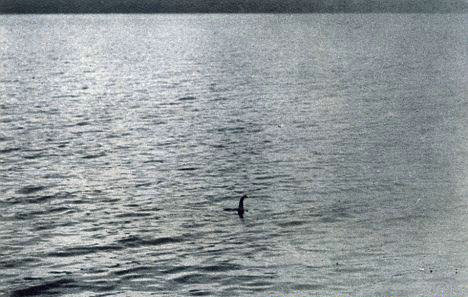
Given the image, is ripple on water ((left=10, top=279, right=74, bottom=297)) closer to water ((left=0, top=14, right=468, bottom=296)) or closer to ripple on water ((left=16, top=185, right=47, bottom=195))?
water ((left=0, top=14, right=468, bottom=296))

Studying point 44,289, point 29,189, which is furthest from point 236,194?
point 44,289

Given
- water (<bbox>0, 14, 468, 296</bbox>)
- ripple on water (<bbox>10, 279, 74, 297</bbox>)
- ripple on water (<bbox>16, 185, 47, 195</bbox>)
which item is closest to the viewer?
ripple on water (<bbox>10, 279, 74, 297</bbox>)

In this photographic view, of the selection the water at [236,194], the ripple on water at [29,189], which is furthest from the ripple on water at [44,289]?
the ripple on water at [29,189]

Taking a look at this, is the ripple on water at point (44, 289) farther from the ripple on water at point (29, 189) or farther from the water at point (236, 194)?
the ripple on water at point (29, 189)

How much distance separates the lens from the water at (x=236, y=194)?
2647 centimetres

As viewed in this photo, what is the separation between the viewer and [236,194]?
3866cm

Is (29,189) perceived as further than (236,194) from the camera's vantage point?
Yes

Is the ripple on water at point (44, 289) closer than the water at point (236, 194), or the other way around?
the ripple on water at point (44, 289)

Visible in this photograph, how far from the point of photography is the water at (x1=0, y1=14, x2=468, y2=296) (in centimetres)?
Answer: 2647

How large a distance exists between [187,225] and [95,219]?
14.9 feet

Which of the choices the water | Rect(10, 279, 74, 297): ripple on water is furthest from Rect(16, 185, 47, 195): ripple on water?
Rect(10, 279, 74, 297): ripple on water

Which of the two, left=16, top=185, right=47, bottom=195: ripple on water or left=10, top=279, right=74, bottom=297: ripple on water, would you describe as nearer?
left=10, top=279, right=74, bottom=297: ripple on water

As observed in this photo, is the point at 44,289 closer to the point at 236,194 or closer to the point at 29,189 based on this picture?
the point at 236,194

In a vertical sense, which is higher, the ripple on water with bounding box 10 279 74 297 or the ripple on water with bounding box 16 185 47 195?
the ripple on water with bounding box 16 185 47 195
